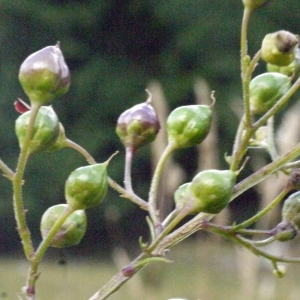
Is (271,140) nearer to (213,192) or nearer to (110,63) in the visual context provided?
(213,192)

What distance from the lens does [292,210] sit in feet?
2.04

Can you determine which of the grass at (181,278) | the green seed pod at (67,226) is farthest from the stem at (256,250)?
the grass at (181,278)

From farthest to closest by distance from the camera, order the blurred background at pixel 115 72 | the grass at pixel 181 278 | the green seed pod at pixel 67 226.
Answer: the blurred background at pixel 115 72
the grass at pixel 181 278
the green seed pod at pixel 67 226

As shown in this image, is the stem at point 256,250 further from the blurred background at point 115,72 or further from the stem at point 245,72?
the blurred background at point 115,72

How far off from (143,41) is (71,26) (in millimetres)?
826

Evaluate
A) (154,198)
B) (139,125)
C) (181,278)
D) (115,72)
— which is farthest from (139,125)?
(115,72)

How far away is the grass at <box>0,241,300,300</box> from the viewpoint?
2412 millimetres

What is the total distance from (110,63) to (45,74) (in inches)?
256

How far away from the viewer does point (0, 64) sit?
6.63m

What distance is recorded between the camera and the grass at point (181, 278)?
2412 mm

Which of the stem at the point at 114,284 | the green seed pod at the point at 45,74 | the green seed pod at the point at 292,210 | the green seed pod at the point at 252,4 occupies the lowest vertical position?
the green seed pod at the point at 292,210

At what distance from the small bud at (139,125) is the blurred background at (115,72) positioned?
5.33 meters

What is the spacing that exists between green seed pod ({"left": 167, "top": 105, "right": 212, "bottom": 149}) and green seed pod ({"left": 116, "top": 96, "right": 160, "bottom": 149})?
0.02 m

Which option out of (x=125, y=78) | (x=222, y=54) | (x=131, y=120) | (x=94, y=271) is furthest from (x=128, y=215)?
(x=131, y=120)
